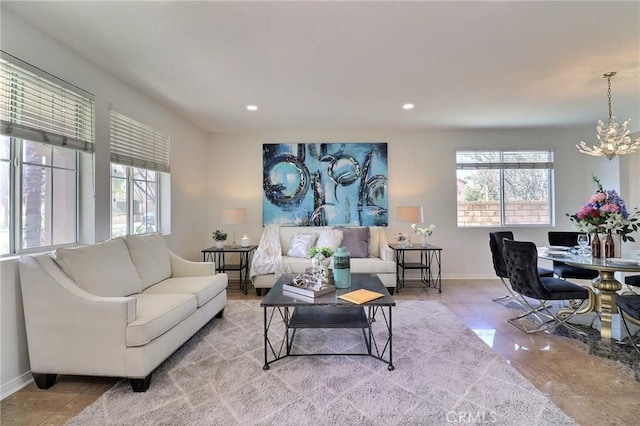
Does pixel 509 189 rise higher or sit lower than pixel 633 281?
higher

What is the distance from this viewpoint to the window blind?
17.4 feet

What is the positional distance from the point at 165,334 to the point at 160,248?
4.33 feet

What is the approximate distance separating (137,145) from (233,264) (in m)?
2.48

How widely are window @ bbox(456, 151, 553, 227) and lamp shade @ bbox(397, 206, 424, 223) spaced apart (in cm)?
112

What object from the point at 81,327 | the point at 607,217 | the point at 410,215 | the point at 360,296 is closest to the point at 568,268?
the point at 607,217

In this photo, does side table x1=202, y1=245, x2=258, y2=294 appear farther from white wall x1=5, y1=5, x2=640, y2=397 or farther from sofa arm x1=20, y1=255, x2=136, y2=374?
sofa arm x1=20, y1=255, x2=136, y2=374

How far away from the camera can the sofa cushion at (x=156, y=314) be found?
2.03 m

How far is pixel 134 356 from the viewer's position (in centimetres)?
203

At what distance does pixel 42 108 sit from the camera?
7.76 ft

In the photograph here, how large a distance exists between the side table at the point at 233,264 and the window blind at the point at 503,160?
3936 millimetres

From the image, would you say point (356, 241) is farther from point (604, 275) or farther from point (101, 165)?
point (101, 165)

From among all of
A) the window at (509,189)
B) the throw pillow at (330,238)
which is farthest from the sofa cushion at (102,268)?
the window at (509,189)

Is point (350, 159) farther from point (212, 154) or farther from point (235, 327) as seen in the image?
point (235, 327)

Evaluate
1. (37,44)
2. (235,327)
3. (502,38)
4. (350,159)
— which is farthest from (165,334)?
(350,159)
